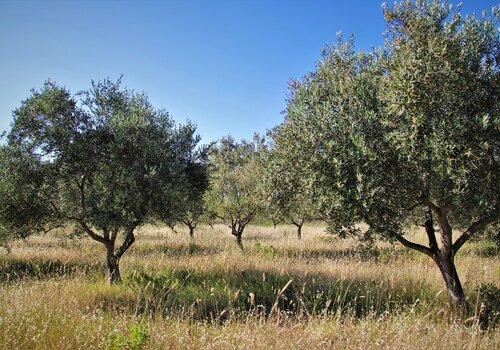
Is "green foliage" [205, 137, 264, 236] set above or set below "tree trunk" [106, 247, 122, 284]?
above

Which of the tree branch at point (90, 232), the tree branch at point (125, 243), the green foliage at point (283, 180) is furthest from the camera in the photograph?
the tree branch at point (125, 243)

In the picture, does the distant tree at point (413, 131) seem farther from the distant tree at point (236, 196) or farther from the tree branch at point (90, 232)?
the distant tree at point (236, 196)

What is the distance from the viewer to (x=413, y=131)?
27.3ft

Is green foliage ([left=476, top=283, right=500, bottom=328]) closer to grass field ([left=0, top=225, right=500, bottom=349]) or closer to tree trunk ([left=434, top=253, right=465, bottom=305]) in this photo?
grass field ([left=0, top=225, right=500, bottom=349])

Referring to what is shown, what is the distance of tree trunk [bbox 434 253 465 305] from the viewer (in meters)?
10.4

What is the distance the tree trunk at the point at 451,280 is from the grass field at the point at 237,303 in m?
0.43

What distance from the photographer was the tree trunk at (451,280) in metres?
10.4

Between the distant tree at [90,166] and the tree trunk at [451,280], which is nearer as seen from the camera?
the tree trunk at [451,280]

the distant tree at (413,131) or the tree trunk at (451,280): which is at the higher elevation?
the distant tree at (413,131)

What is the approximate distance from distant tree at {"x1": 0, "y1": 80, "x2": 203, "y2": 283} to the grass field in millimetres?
2271

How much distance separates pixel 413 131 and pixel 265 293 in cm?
807

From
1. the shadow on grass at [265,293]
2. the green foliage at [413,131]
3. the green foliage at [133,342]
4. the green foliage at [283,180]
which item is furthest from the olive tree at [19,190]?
the green foliage at [413,131]

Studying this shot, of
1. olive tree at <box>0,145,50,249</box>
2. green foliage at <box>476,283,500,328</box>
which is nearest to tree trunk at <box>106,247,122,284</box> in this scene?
olive tree at <box>0,145,50,249</box>

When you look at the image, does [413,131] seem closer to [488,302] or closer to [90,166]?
[488,302]
